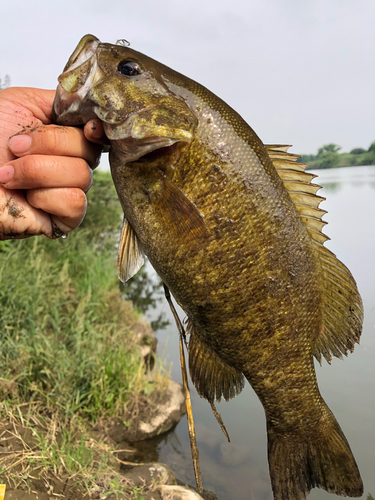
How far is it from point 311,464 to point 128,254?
1457 millimetres

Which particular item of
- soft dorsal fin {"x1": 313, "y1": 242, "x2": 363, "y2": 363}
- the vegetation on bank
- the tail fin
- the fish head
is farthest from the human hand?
the vegetation on bank

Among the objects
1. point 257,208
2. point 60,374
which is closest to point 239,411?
point 60,374

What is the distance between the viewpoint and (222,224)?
1.55 metres

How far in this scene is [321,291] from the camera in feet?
5.92

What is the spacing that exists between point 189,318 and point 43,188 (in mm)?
966

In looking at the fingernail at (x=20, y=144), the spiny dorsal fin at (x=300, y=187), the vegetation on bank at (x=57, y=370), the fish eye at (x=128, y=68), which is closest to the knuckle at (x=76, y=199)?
the fingernail at (x=20, y=144)

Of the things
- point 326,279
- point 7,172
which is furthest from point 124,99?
point 326,279

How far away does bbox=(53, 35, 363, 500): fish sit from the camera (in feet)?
5.08

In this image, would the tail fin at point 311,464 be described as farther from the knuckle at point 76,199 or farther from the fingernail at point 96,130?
the fingernail at point 96,130

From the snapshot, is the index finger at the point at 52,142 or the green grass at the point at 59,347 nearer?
the index finger at the point at 52,142

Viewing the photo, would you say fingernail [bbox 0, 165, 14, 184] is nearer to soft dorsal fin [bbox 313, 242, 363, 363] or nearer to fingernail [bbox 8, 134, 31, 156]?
fingernail [bbox 8, 134, 31, 156]

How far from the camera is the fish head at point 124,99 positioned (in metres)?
1.52

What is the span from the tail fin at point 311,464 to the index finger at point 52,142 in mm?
1752

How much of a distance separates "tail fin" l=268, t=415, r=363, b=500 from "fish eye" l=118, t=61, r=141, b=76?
6.22 feet
